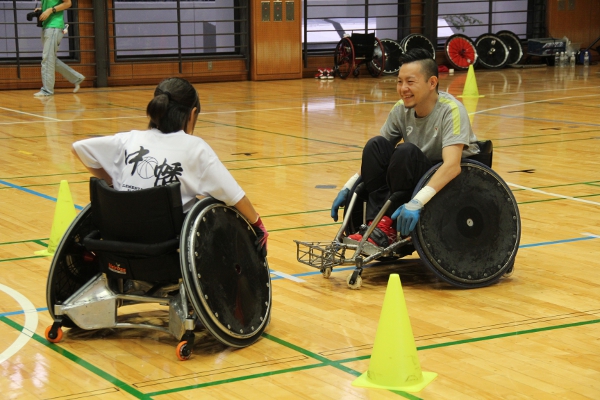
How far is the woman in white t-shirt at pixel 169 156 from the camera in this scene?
139 inches

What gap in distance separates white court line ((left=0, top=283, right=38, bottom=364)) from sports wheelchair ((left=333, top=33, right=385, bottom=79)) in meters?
12.6

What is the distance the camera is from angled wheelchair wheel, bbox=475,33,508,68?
60.2ft

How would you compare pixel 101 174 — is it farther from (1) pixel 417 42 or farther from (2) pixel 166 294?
(1) pixel 417 42

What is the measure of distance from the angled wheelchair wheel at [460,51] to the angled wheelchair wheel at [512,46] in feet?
2.86

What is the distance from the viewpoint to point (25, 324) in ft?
12.5

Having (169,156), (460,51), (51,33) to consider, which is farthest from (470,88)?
(169,156)

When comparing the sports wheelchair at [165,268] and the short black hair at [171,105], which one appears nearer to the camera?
the sports wheelchair at [165,268]

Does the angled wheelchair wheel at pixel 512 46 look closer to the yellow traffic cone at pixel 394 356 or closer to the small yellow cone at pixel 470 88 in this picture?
the small yellow cone at pixel 470 88

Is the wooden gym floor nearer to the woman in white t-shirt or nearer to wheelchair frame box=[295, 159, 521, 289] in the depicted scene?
wheelchair frame box=[295, 159, 521, 289]

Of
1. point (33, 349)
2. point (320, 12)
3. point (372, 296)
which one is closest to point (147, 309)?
point (33, 349)

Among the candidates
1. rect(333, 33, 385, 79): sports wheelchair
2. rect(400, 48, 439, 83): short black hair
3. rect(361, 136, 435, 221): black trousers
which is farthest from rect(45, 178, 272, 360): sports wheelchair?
Result: rect(333, 33, 385, 79): sports wheelchair

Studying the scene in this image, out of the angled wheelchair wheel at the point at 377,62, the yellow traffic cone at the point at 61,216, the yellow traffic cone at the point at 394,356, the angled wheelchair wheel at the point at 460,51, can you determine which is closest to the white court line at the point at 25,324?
the yellow traffic cone at the point at 61,216

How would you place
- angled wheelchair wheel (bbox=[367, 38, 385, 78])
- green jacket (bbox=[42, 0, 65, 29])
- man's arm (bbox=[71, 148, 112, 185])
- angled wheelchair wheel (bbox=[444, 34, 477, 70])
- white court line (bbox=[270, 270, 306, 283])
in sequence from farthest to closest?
angled wheelchair wheel (bbox=[444, 34, 477, 70])
angled wheelchair wheel (bbox=[367, 38, 385, 78])
green jacket (bbox=[42, 0, 65, 29])
white court line (bbox=[270, 270, 306, 283])
man's arm (bbox=[71, 148, 112, 185])

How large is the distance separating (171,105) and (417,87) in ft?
4.40
